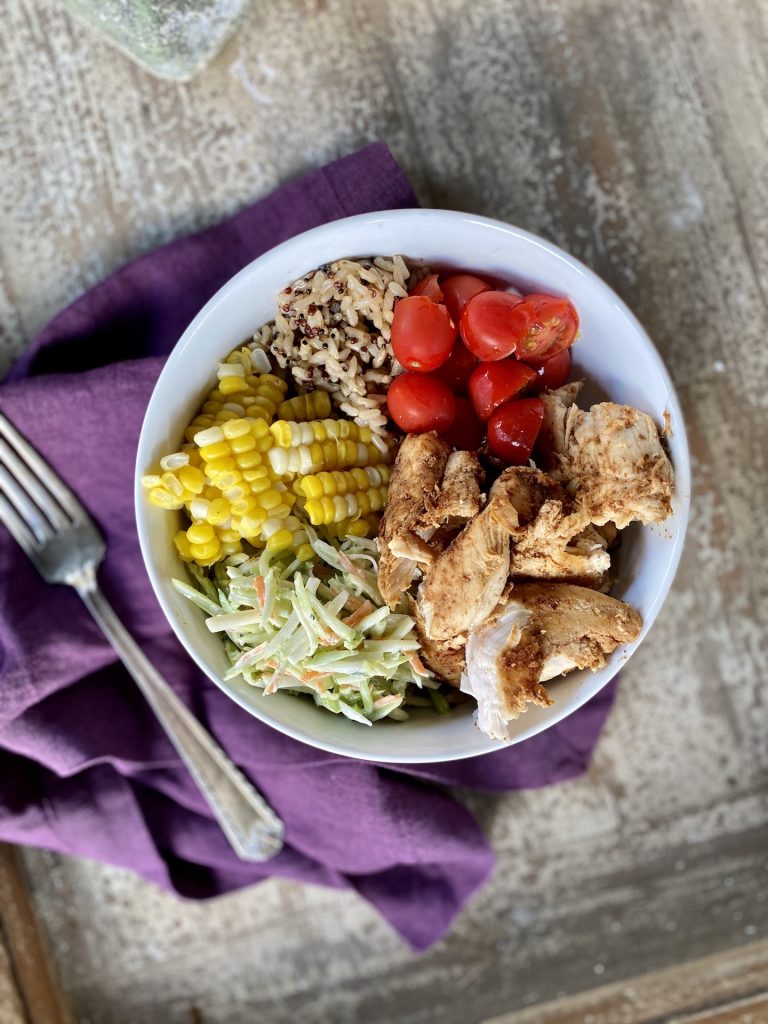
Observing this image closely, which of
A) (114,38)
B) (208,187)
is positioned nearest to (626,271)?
(208,187)

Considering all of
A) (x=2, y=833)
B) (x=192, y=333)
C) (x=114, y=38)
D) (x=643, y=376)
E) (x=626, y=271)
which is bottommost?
(x=2, y=833)

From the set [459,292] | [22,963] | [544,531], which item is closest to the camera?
[544,531]

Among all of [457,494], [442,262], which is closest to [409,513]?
[457,494]

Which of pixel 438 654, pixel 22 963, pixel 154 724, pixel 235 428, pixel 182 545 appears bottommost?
pixel 22 963

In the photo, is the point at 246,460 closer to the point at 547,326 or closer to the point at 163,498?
the point at 163,498

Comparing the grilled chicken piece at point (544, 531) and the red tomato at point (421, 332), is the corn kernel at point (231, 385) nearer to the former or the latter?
the red tomato at point (421, 332)

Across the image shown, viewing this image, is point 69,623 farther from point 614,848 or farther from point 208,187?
point 614,848

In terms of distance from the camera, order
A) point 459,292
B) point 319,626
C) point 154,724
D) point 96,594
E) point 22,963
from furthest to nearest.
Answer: point 22,963
point 154,724
point 96,594
point 459,292
point 319,626

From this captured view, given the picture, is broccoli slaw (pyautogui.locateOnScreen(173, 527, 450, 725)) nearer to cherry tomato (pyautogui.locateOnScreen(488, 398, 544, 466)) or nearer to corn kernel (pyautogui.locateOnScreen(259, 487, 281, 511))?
corn kernel (pyautogui.locateOnScreen(259, 487, 281, 511))

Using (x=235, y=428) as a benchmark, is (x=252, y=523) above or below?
below
